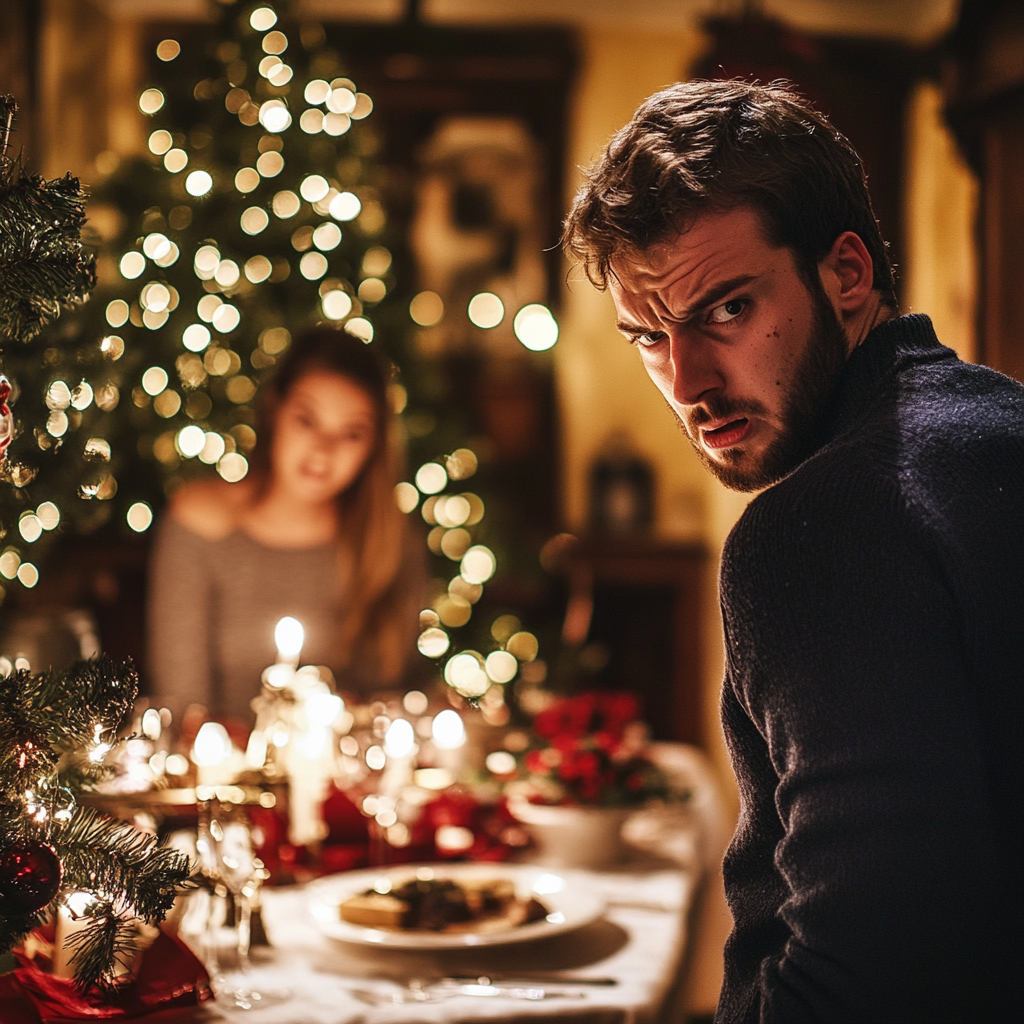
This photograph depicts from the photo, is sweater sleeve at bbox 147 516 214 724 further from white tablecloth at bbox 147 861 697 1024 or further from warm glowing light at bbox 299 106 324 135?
warm glowing light at bbox 299 106 324 135

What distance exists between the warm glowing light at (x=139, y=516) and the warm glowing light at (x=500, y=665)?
45.8 inches

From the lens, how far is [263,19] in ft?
11.4

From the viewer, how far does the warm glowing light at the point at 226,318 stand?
342cm

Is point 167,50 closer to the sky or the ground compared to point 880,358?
closer to the sky

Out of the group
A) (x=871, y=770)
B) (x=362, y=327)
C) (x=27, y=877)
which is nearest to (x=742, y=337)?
(x=871, y=770)

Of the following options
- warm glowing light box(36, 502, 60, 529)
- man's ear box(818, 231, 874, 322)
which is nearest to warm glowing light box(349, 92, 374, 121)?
warm glowing light box(36, 502, 60, 529)

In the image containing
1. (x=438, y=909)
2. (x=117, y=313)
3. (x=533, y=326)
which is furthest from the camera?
(x=533, y=326)

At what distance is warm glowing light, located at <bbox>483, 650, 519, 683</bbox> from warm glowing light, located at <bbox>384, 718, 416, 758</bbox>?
2073 millimetres

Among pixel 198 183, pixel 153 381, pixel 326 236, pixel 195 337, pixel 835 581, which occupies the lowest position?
pixel 835 581

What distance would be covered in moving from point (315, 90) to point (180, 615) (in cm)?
183

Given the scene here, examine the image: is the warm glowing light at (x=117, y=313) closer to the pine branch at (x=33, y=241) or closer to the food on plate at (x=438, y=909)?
the food on plate at (x=438, y=909)

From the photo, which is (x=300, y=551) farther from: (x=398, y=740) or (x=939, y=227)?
(x=939, y=227)

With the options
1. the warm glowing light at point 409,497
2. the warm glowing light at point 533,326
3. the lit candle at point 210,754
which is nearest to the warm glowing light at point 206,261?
the warm glowing light at point 409,497

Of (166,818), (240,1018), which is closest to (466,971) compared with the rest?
(240,1018)
